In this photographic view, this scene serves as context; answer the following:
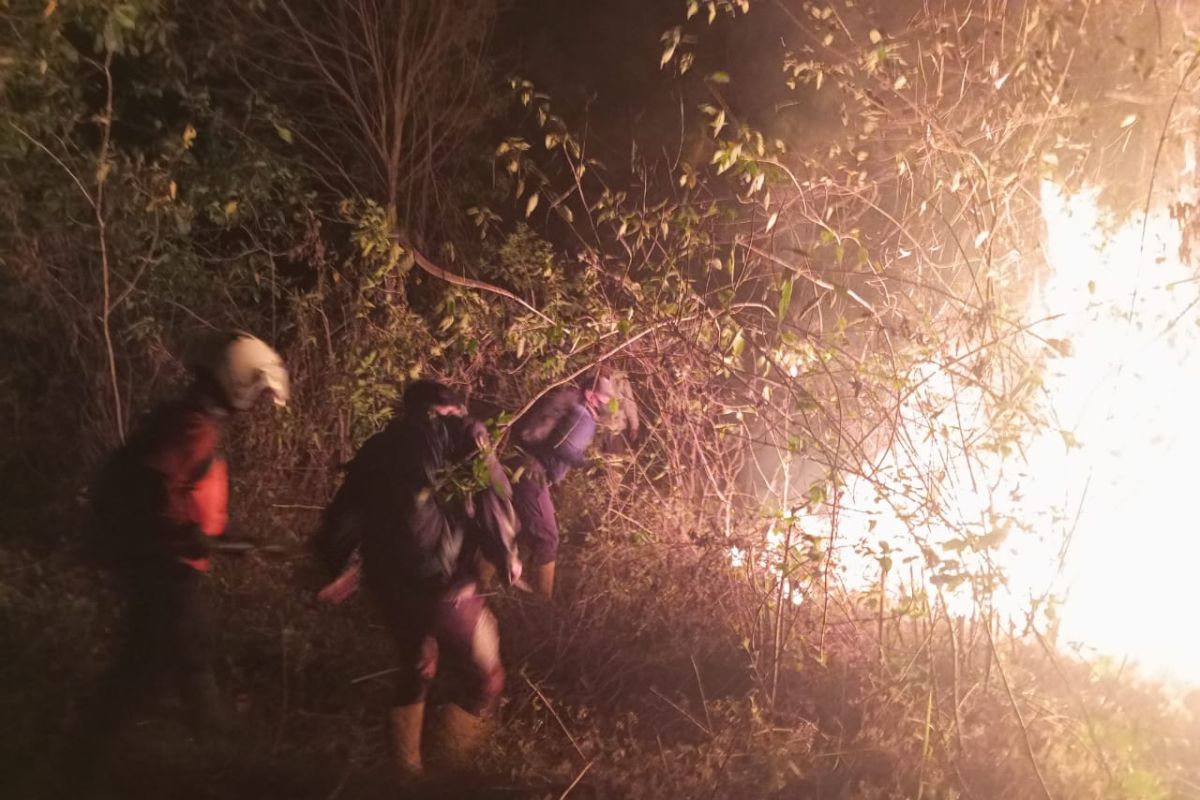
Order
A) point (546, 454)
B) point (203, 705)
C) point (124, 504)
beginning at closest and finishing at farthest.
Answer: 1. point (124, 504)
2. point (203, 705)
3. point (546, 454)

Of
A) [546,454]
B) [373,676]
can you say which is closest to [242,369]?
[373,676]

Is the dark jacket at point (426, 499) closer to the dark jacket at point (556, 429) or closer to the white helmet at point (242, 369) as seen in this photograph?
the white helmet at point (242, 369)

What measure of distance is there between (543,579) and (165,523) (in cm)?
273

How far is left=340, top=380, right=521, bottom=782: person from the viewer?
A: 12.9 ft

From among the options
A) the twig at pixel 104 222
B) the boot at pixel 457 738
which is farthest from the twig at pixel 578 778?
the twig at pixel 104 222

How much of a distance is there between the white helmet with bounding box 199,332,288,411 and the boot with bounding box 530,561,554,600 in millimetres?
2530

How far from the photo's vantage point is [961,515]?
13.9 feet

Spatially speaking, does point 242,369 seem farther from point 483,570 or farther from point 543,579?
point 543,579

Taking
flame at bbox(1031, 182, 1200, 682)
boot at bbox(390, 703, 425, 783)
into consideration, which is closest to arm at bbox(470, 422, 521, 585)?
boot at bbox(390, 703, 425, 783)

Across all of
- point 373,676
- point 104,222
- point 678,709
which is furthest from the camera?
point 104,222

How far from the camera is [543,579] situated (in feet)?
19.6

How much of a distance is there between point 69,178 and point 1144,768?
7560mm

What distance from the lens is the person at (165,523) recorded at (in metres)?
3.62

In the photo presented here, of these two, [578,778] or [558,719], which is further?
[558,719]
